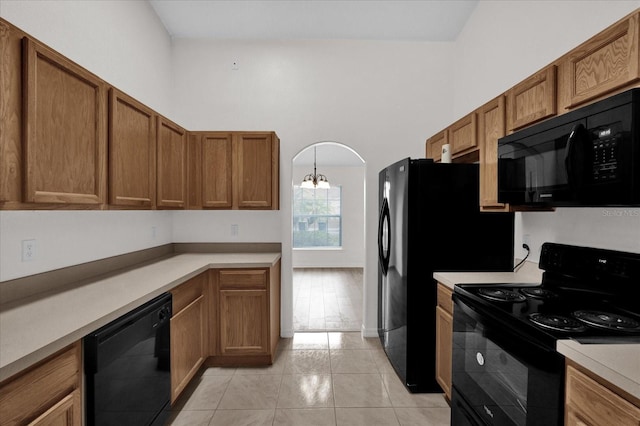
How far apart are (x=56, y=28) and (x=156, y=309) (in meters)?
1.79

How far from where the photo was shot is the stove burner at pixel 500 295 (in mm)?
1556

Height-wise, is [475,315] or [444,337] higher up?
[475,315]

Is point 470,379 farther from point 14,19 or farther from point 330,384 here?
point 14,19

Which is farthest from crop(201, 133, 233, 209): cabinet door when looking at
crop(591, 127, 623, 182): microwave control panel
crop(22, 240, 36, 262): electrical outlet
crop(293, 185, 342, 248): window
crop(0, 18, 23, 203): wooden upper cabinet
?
crop(293, 185, 342, 248): window

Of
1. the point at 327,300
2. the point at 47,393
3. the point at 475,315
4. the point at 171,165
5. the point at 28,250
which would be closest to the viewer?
the point at 47,393

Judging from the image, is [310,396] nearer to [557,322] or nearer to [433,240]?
[433,240]

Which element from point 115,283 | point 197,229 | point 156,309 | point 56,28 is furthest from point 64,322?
point 197,229

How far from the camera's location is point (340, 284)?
19.6 feet

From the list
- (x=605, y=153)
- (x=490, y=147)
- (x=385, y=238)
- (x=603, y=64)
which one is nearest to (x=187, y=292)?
(x=385, y=238)

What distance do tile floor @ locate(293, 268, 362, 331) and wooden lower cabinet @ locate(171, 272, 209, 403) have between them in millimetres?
1273

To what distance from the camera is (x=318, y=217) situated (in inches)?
304

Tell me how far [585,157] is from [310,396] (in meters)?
2.24

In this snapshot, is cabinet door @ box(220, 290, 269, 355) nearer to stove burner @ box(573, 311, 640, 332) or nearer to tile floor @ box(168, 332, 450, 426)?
tile floor @ box(168, 332, 450, 426)

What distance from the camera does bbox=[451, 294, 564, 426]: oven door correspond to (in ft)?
3.72
